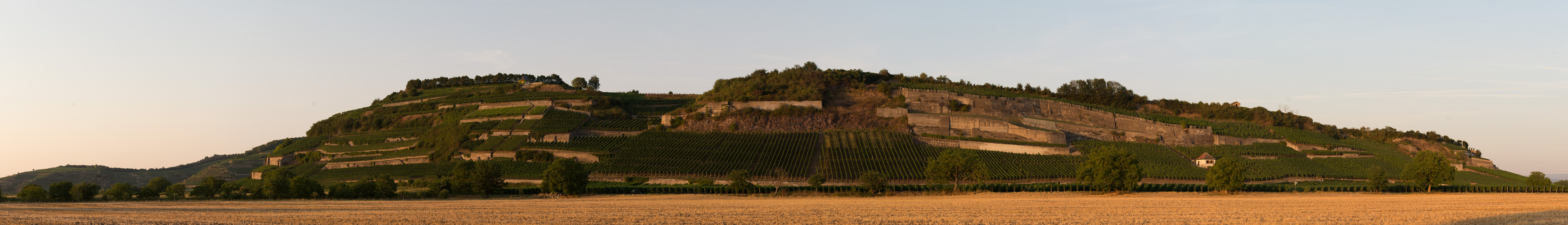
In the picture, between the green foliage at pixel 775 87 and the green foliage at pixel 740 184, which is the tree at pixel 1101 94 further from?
the green foliage at pixel 740 184

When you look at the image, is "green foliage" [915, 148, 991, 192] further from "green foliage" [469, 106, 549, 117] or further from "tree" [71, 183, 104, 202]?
"green foliage" [469, 106, 549, 117]

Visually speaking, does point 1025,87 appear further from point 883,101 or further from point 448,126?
point 448,126

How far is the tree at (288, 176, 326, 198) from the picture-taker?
42.2 metres

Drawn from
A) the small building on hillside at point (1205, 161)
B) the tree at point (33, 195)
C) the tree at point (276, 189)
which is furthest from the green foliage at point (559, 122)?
the small building on hillside at point (1205, 161)

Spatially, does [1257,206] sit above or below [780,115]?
below

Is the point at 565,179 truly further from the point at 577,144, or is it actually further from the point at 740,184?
the point at 577,144

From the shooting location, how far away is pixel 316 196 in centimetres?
4303

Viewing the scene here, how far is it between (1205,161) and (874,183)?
36.8 metres

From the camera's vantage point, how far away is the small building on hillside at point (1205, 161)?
67.6 meters

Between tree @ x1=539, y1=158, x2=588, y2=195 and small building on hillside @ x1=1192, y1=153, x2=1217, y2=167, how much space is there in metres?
49.7

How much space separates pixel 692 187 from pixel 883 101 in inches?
1471

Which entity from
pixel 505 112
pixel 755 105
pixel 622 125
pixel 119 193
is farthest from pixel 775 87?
pixel 119 193

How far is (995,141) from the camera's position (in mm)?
72312

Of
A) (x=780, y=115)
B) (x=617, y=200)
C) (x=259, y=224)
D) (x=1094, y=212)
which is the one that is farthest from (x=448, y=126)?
(x=1094, y=212)
